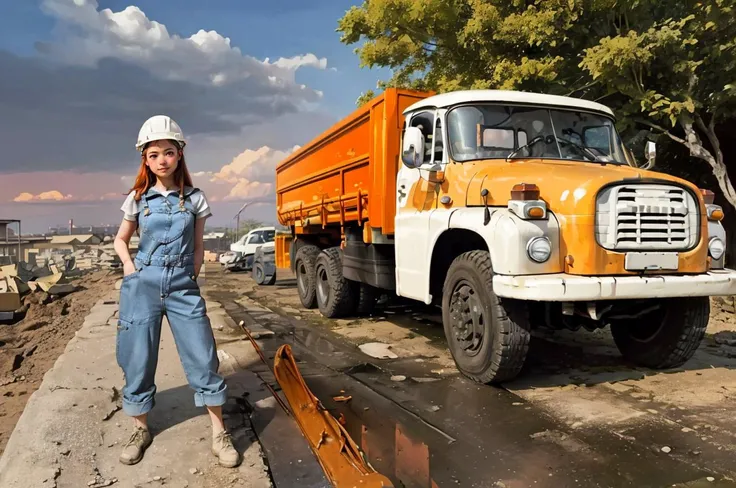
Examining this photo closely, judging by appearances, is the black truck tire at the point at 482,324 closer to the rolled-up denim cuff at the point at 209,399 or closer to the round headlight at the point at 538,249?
the round headlight at the point at 538,249

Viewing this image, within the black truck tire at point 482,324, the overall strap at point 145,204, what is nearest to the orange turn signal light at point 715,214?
the black truck tire at point 482,324

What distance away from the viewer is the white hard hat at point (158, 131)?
9.96ft

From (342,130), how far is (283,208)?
3.98m

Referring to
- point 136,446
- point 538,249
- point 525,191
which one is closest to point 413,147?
point 525,191

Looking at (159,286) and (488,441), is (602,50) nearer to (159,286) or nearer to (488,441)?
(488,441)

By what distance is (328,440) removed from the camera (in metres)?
3.25

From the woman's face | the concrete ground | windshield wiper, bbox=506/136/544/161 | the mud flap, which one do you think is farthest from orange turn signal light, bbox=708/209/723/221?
the woman's face

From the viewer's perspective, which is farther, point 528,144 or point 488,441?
point 528,144

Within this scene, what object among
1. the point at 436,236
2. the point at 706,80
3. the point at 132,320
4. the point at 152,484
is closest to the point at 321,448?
the point at 152,484

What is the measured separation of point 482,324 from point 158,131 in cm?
290

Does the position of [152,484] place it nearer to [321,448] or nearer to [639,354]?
[321,448]

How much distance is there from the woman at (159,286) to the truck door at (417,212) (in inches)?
105

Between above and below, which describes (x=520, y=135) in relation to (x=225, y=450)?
above

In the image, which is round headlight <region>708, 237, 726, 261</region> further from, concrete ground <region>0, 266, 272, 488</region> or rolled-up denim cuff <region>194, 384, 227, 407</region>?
rolled-up denim cuff <region>194, 384, 227, 407</region>
